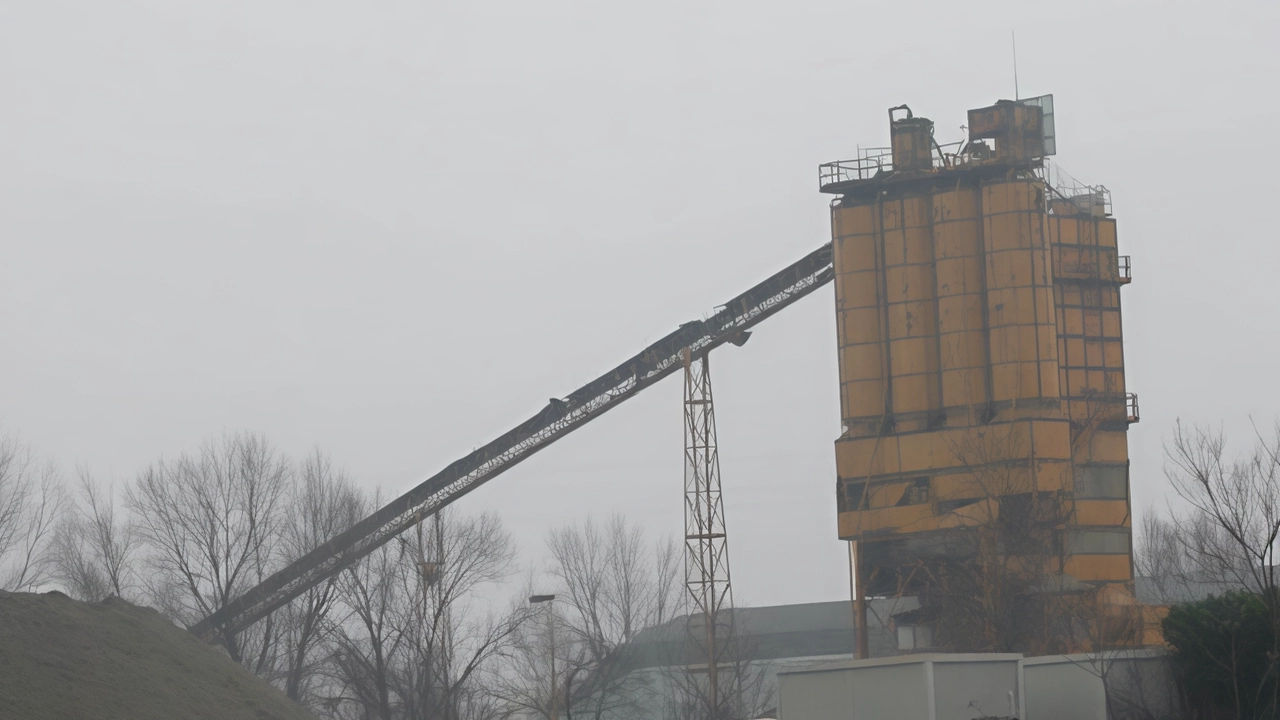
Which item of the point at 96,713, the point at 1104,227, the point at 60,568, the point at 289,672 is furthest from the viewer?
the point at 60,568

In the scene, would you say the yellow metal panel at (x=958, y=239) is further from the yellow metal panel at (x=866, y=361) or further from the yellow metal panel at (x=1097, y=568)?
the yellow metal panel at (x=1097, y=568)

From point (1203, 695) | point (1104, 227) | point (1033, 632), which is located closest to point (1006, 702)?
point (1203, 695)

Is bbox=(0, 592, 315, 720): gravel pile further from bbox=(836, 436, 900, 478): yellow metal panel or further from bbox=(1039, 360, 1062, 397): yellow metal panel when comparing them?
bbox=(1039, 360, 1062, 397): yellow metal panel

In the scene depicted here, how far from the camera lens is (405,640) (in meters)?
48.8

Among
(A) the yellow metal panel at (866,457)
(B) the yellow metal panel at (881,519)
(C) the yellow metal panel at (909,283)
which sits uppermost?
(C) the yellow metal panel at (909,283)

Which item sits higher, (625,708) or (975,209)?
(975,209)

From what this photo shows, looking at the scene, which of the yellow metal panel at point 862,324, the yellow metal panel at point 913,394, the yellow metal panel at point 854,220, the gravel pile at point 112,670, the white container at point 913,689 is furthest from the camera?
the yellow metal panel at point 854,220

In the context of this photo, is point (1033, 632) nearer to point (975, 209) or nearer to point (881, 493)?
point (881, 493)

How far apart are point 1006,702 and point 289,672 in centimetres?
2905

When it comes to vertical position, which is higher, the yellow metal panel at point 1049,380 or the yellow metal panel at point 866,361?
the yellow metal panel at point 866,361

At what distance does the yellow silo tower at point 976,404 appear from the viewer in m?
40.7

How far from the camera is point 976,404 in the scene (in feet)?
138

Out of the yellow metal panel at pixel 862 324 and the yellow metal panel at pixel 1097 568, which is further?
the yellow metal panel at pixel 862 324

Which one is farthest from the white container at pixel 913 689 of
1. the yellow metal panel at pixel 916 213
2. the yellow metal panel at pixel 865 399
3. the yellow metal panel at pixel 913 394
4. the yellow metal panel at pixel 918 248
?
the yellow metal panel at pixel 916 213
